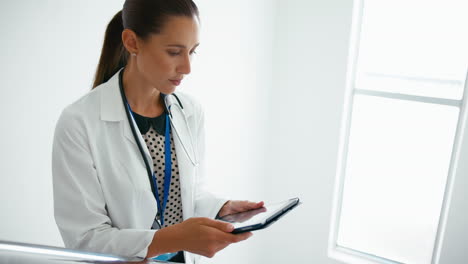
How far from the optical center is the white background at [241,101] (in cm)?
137

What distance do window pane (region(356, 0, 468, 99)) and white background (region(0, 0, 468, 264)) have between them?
0.90ft

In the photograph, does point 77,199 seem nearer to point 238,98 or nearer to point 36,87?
point 36,87

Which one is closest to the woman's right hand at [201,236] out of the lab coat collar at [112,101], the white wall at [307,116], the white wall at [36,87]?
the lab coat collar at [112,101]

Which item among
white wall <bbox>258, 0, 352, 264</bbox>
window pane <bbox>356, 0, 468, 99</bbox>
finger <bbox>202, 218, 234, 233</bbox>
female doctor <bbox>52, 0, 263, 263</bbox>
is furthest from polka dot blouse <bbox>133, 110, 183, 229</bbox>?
window pane <bbox>356, 0, 468, 99</bbox>

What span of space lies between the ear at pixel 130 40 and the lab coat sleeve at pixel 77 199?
0.24 metres

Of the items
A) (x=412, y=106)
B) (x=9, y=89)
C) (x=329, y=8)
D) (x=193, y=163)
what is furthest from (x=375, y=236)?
(x=9, y=89)

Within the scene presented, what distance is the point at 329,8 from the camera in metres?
2.78

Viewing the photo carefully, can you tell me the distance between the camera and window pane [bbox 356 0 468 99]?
8.84ft

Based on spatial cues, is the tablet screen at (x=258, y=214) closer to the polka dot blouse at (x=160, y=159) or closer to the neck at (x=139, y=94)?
the polka dot blouse at (x=160, y=159)

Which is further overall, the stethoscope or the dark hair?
the stethoscope

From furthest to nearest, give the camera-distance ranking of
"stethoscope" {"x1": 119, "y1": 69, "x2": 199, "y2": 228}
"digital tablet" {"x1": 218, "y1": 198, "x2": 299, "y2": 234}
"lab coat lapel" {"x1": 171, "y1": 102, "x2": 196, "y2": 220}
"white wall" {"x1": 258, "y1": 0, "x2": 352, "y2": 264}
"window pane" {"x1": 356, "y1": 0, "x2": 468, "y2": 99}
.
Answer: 1. "white wall" {"x1": 258, "y1": 0, "x2": 352, "y2": 264}
2. "window pane" {"x1": 356, "y1": 0, "x2": 468, "y2": 99}
3. "lab coat lapel" {"x1": 171, "y1": 102, "x2": 196, "y2": 220}
4. "stethoscope" {"x1": 119, "y1": 69, "x2": 199, "y2": 228}
5. "digital tablet" {"x1": 218, "y1": 198, "x2": 299, "y2": 234}

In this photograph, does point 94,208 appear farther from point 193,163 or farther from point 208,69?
point 208,69

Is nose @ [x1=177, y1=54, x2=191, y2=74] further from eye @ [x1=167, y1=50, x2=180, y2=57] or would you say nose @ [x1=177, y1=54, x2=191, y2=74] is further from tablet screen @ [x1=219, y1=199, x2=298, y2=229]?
tablet screen @ [x1=219, y1=199, x2=298, y2=229]

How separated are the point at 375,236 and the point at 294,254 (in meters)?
0.68
